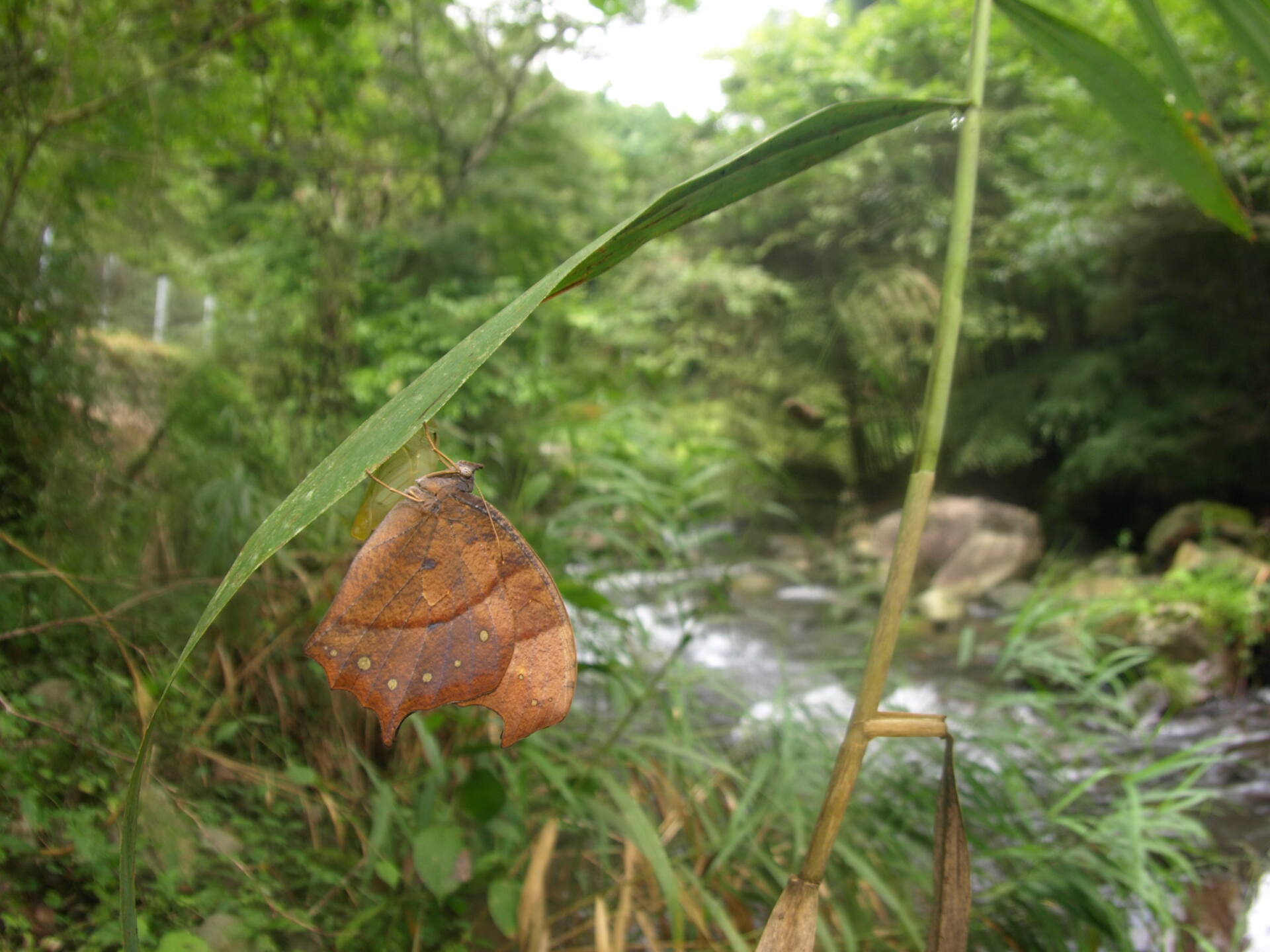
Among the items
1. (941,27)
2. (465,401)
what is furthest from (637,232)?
(941,27)

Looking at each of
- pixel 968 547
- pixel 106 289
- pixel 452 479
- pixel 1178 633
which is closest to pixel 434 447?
pixel 452 479

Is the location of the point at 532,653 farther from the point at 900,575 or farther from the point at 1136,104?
the point at 1136,104

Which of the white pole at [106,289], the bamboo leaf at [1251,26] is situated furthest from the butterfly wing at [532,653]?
the white pole at [106,289]

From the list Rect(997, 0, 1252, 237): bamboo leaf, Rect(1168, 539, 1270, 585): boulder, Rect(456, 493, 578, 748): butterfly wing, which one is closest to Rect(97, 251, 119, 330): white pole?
Rect(456, 493, 578, 748): butterfly wing

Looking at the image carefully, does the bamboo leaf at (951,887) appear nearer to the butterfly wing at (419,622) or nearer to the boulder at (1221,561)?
the butterfly wing at (419,622)

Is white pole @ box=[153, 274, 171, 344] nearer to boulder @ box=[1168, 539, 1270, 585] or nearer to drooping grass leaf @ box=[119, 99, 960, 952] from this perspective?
drooping grass leaf @ box=[119, 99, 960, 952]

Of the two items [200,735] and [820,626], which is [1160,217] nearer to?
[820,626]
